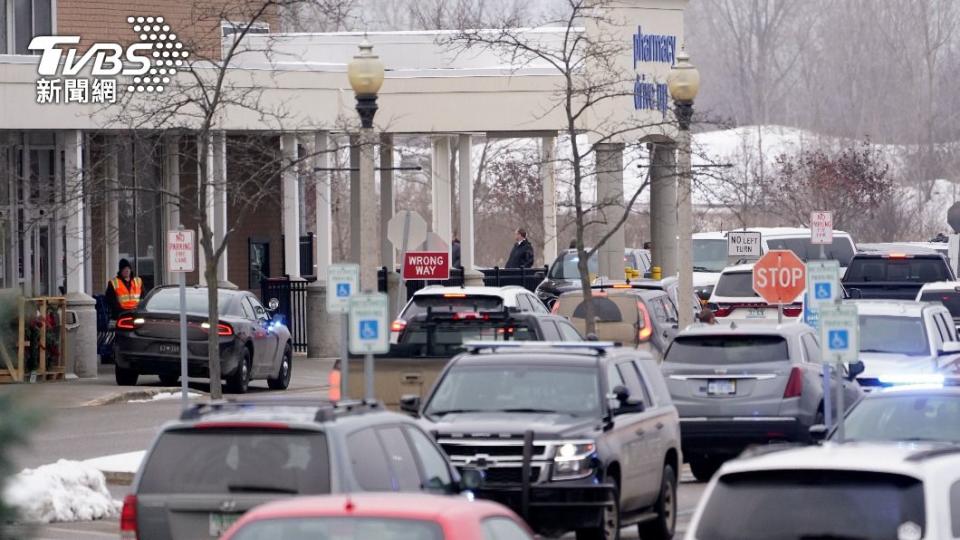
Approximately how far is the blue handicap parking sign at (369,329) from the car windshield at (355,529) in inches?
359

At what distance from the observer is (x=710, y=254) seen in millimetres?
41625

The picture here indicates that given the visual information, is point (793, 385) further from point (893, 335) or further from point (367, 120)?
point (367, 120)

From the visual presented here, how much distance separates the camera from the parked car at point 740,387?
61.3 ft

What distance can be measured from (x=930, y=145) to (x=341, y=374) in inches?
3072

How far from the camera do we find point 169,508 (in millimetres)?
9461

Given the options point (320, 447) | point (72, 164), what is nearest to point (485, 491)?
point (320, 447)

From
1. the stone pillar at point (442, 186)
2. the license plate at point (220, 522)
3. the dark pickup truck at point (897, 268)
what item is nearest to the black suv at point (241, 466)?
the license plate at point (220, 522)

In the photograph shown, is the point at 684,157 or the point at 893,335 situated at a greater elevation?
the point at 684,157

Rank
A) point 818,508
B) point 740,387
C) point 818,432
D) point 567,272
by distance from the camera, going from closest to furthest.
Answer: point 818,508, point 818,432, point 740,387, point 567,272

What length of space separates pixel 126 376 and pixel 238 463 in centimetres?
1879

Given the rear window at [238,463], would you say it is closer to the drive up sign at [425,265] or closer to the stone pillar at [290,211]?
the drive up sign at [425,265]

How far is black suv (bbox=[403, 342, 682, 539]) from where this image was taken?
43.0ft

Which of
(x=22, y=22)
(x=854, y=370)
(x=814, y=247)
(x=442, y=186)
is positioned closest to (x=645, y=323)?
(x=854, y=370)

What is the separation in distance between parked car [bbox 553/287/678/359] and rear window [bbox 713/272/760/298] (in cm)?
335
